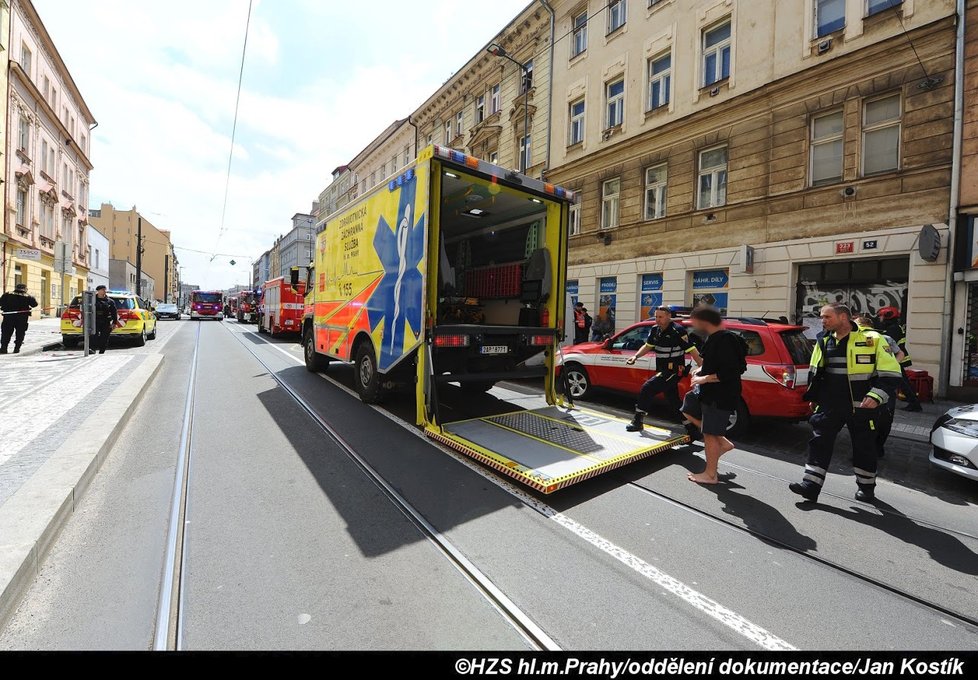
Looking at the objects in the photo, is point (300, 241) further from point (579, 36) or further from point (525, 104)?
point (579, 36)

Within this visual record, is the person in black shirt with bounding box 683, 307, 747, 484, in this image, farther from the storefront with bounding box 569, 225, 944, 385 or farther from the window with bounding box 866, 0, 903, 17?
the window with bounding box 866, 0, 903, 17

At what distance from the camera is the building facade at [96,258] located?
1596 inches

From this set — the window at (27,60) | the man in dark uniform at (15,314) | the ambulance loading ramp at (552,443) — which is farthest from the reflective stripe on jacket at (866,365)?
the window at (27,60)

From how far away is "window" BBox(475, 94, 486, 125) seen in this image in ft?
78.4

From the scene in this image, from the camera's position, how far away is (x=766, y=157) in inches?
492

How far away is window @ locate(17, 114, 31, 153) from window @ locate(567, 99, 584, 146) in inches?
1098

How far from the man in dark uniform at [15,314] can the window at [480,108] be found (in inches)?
747

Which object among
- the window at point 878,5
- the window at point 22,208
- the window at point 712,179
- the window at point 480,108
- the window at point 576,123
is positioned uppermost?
the window at point 480,108

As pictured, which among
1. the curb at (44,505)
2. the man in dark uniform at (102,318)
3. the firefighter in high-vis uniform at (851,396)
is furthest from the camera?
the man in dark uniform at (102,318)

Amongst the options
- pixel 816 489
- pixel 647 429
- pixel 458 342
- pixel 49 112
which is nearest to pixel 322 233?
pixel 458 342

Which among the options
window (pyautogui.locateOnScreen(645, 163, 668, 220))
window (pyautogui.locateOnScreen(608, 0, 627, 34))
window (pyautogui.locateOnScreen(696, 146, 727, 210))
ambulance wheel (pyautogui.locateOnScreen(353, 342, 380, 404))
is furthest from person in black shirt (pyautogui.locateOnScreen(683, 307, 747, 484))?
window (pyautogui.locateOnScreen(608, 0, 627, 34))

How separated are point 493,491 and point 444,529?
798mm

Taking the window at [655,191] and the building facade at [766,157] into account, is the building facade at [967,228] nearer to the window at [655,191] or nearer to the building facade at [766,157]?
the building facade at [766,157]
